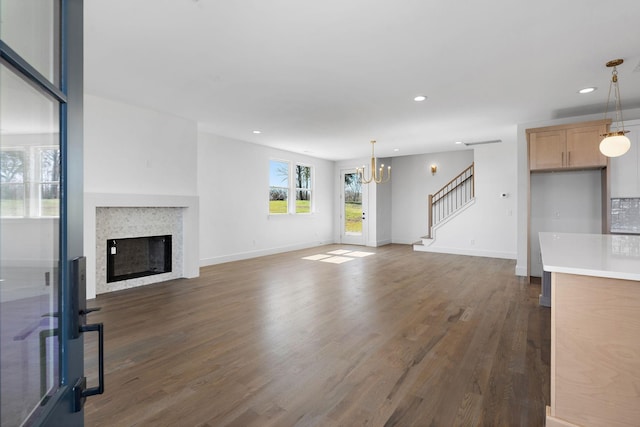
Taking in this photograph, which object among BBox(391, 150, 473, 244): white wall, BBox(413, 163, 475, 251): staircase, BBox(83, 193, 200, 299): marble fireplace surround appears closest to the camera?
BBox(83, 193, 200, 299): marble fireplace surround

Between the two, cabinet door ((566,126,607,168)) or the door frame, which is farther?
the door frame

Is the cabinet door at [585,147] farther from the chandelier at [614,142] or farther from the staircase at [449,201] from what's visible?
the staircase at [449,201]

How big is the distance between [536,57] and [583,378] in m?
2.95

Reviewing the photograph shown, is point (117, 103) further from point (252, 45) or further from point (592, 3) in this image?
point (592, 3)

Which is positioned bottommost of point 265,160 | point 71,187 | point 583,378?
point 583,378

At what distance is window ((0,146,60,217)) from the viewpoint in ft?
1.88

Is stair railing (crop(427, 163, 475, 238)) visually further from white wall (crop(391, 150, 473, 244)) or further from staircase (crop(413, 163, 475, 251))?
white wall (crop(391, 150, 473, 244))

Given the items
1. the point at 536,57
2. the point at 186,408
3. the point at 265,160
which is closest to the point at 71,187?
the point at 186,408

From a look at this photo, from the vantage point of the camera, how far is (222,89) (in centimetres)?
400

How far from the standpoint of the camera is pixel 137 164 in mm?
4770

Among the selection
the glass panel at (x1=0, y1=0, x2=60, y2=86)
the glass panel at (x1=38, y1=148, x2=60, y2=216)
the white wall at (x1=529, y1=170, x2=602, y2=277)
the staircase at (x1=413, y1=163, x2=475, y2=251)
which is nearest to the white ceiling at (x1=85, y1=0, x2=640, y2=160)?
the white wall at (x1=529, y1=170, x2=602, y2=277)

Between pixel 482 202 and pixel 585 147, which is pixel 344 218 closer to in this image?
pixel 482 202

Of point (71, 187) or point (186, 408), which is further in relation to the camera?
point (186, 408)

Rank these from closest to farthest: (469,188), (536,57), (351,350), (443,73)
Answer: (351,350), (536,57), (443,73), (469,188)
